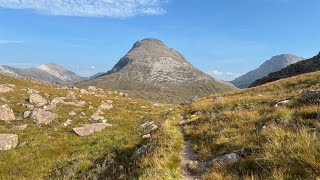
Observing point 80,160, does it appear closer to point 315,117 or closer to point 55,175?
point 55,175

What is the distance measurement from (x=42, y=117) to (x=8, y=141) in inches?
322

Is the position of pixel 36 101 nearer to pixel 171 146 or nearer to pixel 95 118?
pixel 95 118

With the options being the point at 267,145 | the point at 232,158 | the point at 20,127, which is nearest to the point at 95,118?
the point at 20,127

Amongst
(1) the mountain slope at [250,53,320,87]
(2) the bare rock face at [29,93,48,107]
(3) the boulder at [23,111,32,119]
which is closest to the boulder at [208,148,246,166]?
(3) the boulder at [23,111,32,119]

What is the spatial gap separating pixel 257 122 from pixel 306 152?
7257 millimetres

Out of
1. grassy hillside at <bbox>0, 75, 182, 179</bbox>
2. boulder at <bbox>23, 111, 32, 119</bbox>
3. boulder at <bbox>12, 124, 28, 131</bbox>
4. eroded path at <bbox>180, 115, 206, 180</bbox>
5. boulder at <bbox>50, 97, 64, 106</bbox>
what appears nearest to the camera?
eroded path at <bbox>180, 115, 206, 180</bbox>

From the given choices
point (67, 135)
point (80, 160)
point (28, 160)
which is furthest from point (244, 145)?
point (67, 135)

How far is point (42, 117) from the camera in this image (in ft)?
98.1

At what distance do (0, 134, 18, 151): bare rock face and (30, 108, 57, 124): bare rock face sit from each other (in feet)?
20.2

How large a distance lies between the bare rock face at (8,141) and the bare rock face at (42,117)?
20.2ft

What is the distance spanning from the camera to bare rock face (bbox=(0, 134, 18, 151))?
21297 millimetres

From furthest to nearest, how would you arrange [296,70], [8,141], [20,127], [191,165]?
1. [296,70]
2. [20,127]
3. [8,141]
4. [191,165]

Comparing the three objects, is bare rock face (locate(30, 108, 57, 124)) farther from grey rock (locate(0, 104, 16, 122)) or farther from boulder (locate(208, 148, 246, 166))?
boulder (locate(208, 148, 246, 166))

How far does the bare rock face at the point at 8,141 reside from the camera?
21297mm
